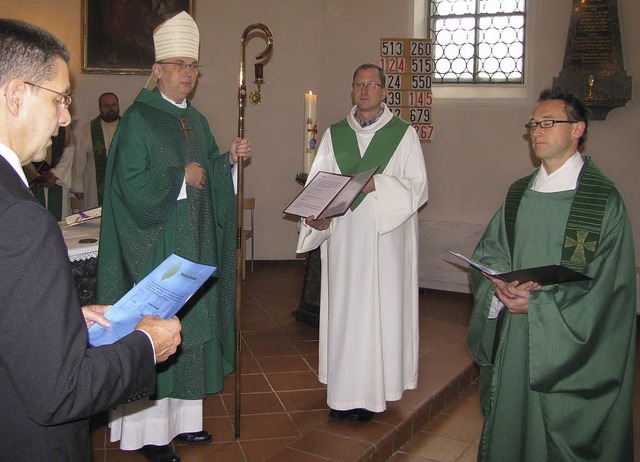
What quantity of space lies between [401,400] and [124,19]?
548cm

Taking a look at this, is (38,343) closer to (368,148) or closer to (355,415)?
(355,415)

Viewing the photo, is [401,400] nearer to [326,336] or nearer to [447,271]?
[326,336]

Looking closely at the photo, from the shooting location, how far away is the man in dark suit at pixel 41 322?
129cm

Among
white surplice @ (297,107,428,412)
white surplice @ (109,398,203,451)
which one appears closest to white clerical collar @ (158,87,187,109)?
white surplice @ (297,107,428,412)

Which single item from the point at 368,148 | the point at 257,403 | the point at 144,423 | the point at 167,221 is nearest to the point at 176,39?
the point at 167,221

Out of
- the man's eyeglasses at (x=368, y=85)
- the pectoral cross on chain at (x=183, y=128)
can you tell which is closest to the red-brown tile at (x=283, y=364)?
the pectoral cross on chain at (x=183, y=128)

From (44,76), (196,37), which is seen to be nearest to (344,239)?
(196,37)

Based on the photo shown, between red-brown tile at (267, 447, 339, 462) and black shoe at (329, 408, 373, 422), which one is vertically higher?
black shoe at (329, 408, 373, 422)

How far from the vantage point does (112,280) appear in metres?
3.22

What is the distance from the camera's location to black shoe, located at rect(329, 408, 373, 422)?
3.75m

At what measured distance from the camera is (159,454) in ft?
10.6

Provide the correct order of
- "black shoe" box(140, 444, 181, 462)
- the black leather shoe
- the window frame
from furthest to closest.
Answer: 1. the window frame
2. the black leather shoe
3. "black shoe" box(140, 444, 181, 462)

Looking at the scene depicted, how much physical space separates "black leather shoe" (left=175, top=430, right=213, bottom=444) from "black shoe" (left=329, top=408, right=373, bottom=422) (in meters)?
0.69

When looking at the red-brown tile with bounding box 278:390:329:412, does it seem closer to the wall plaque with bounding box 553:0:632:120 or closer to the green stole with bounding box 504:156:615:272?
the green stole with bounding box 504:156:615:272
